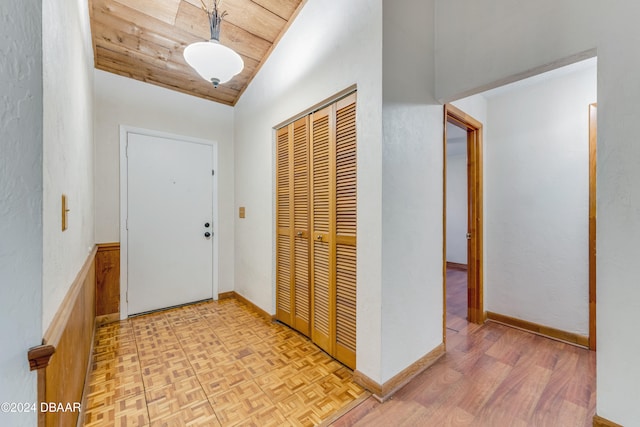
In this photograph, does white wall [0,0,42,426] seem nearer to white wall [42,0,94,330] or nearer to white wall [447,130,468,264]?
white wall [42,0,94,330]

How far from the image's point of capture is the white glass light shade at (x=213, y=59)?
1642mm

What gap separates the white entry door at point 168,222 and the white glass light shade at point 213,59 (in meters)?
1.60

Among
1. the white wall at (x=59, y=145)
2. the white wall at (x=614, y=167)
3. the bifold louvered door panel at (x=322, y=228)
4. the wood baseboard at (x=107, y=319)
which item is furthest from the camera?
the wood baseboard at (x=107, y=319)

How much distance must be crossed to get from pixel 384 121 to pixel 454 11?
42.6 inches

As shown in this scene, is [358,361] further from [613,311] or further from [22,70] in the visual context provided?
[22,70]

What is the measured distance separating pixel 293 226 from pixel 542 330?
8.12ft

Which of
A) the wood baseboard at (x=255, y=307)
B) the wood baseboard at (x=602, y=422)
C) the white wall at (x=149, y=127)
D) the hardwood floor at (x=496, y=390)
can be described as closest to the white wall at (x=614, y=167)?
the wood baseboard at (x=602, y=422)

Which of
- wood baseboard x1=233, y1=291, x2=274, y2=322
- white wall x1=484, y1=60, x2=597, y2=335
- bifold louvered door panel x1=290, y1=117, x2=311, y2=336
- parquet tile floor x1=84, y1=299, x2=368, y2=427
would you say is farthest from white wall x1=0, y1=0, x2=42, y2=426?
white wall x1=484, y1=60, x2=597, y2=335

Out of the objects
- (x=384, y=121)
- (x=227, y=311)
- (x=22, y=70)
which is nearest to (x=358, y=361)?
(x=384, y=121)

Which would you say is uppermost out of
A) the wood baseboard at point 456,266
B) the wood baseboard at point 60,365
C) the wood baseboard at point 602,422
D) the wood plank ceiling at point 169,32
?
the wood plank ceiling at point 169,32

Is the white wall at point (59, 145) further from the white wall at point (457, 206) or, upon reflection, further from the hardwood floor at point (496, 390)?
the white wall at point (457, 206)

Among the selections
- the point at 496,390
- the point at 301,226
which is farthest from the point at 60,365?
the point at 496,390

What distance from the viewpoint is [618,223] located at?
125cm

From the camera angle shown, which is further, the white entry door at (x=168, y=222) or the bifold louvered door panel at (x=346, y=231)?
the white entry door at (x=168, y=222)
